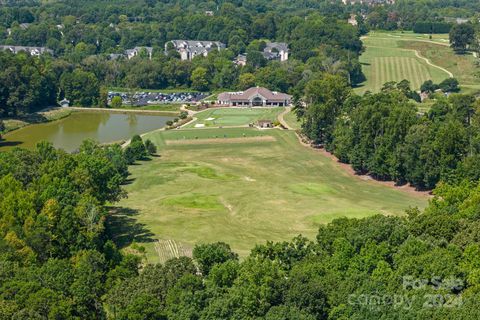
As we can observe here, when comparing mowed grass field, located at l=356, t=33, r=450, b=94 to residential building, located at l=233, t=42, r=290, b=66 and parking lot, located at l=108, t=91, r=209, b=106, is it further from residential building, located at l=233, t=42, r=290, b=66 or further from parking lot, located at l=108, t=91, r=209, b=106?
parking lot, located at l=108, t=91, r=209, b=106

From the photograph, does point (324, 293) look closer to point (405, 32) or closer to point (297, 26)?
point (297, 26)

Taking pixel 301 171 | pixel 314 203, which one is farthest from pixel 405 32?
pixel 314 203

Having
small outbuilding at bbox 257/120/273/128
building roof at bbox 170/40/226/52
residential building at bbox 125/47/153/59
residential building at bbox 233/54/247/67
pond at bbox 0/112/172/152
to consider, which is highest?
building roof at bbox 170/40/226/52

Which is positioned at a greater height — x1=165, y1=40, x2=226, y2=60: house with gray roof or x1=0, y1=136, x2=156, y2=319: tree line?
x1=165, y1=40, x2=226, y2=60: house with gray roof

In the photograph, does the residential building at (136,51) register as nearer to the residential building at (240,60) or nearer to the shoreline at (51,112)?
the residential building at (240,60)

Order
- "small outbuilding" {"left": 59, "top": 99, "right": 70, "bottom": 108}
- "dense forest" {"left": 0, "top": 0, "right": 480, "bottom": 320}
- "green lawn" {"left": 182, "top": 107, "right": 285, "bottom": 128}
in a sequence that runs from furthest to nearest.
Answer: "small outbuilding" {"left": 59, "top": 99, "right": 70, "bottom": 108} < "green lawn" {"left": 182, "top": 107, "right": 285, "bottom": 128} < "dense forest" {"left": 0, "top": 0, "right": 480, "bottom": 320}

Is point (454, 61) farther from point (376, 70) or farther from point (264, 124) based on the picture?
point (264, 124)

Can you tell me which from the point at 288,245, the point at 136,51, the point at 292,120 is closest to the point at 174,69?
the point at 136,51

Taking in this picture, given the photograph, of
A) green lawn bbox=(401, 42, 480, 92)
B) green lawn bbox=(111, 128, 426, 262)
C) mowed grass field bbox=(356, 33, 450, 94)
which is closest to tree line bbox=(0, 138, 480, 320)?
green lawn bbox=(111, 128, 426, 262)
